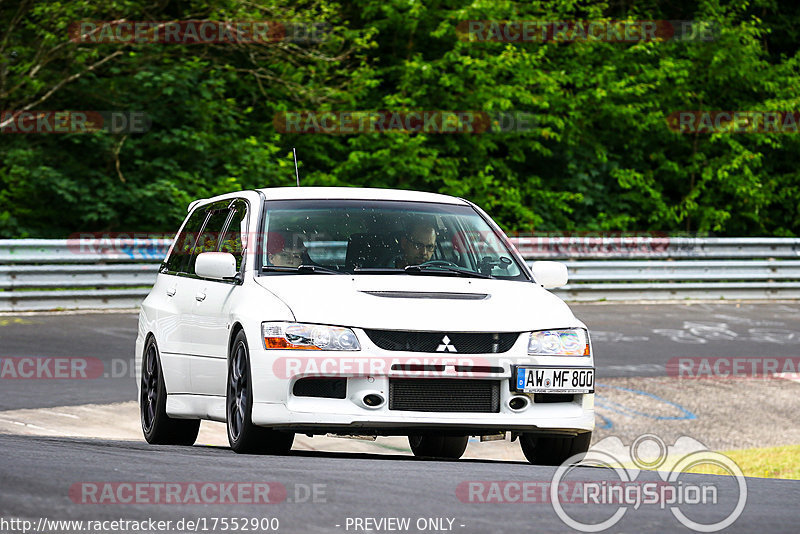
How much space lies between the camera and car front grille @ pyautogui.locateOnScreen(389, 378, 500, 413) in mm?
7430

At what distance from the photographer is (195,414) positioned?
8.77m

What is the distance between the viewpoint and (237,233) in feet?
29.2

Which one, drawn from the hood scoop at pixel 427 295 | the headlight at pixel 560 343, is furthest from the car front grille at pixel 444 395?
the hood scoop at pixel 427 295

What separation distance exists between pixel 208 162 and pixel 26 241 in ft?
17.2

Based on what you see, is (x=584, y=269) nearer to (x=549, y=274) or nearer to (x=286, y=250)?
(x=549, y=274)

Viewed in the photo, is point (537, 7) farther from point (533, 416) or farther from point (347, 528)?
point (347, 528)

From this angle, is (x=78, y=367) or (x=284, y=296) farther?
(x=78, y=367)

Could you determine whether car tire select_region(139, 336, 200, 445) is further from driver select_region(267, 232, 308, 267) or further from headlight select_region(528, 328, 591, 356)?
headlight select_region(528, 328, 591, 356)

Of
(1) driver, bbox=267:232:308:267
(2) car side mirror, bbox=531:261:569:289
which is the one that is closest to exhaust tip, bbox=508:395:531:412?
(2) car side mirror, bbox=531:261:569:289

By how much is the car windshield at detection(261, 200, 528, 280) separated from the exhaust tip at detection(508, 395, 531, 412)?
1.07 m

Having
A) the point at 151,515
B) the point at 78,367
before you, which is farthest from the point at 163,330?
the point at 78,367

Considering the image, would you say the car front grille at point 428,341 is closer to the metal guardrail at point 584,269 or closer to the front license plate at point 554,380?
the front license plate at point 554,380

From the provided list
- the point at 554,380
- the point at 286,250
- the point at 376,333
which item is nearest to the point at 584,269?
the point at 286,250

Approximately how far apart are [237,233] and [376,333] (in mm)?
1836
